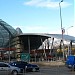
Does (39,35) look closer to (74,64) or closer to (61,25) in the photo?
(61,25)

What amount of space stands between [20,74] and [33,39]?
89610 mm

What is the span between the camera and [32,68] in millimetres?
42531

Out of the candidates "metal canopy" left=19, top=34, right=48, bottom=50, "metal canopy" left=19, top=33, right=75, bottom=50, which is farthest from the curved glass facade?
"metal canopy" left=19, top=33, right=75, bottom=50

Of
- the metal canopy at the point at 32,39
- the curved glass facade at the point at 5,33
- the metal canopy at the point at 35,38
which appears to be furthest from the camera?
the curved glass facade at the point at 5,33

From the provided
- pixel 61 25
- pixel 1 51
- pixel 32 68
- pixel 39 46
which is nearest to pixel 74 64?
pixel 32 68

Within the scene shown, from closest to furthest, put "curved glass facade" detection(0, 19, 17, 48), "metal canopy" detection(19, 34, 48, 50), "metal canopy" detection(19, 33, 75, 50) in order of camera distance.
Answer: "metal canopy" detection(19, 33, 75, 50)
"metal canopy" detection(19, 34, 48, 50)
"curved glass facade" detection(0, 19, 17, 48)

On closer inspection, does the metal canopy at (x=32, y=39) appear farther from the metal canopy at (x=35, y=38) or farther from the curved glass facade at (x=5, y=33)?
the curved glass facade at (x=5, y=33)

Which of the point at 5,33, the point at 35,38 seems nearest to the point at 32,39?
the point at 35,38

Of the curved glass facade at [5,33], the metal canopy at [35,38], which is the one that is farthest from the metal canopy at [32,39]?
the curved glass facade at [5,33]

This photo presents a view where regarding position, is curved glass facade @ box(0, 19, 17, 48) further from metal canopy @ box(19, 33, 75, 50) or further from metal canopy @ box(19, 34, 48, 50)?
metal canopy @ box(19, 33, 75, 50)

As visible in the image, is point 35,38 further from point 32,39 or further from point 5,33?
point 5,33

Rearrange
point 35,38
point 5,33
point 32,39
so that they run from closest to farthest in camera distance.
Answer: point 5,33, point 35,38, point 32,39

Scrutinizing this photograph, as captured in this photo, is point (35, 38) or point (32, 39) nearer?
point (35, 38)

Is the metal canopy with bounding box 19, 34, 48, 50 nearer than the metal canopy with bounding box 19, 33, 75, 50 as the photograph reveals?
No
